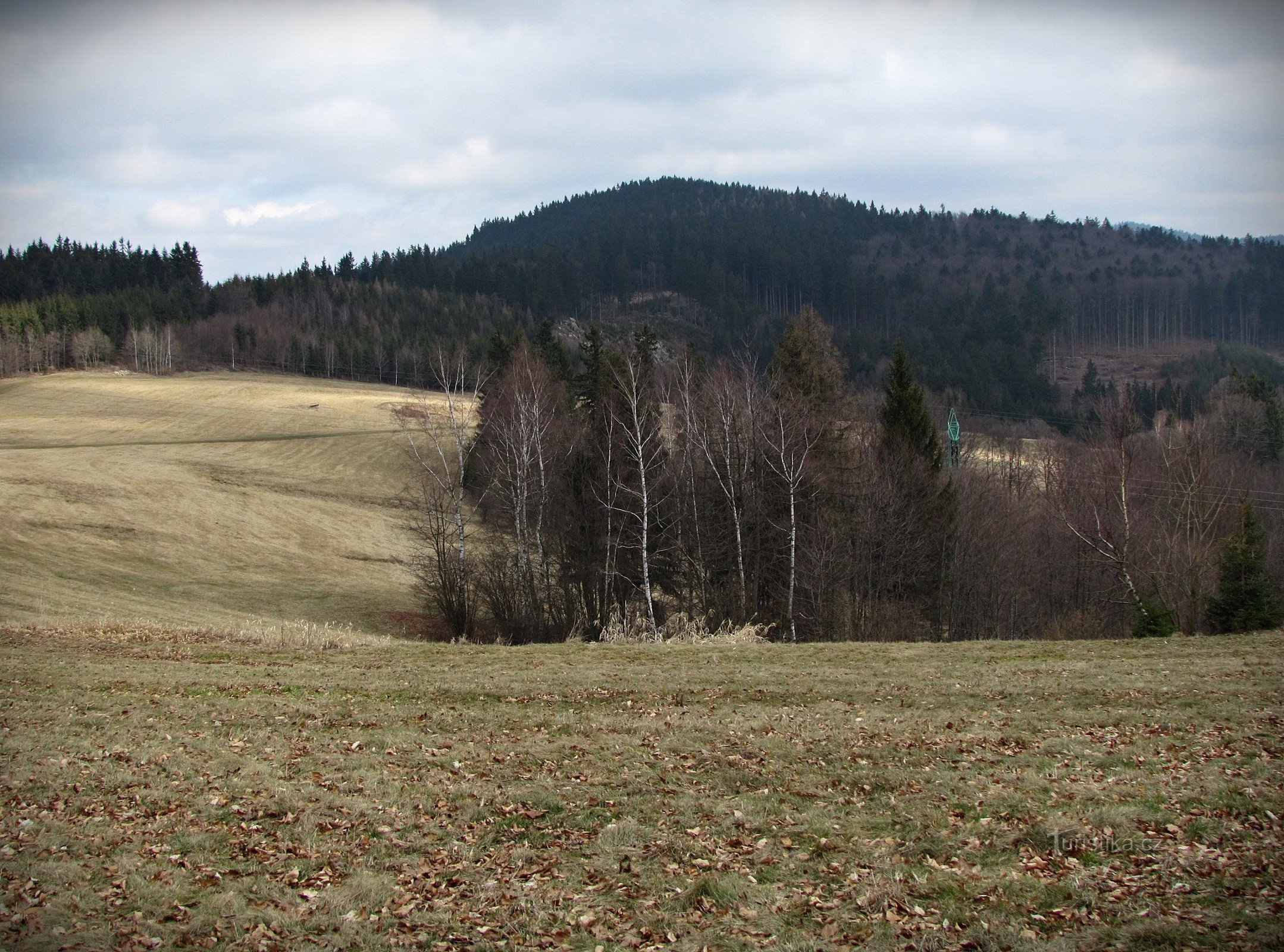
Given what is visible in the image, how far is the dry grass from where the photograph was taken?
782 cm

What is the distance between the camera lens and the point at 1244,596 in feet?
77.9

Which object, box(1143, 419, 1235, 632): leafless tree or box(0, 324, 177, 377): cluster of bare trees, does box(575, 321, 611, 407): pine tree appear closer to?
box(1143, 419, 1235, 632): leafless tree

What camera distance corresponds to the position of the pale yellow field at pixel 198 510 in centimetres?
3606

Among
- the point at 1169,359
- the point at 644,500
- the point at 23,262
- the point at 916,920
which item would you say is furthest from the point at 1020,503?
the point at 23,262

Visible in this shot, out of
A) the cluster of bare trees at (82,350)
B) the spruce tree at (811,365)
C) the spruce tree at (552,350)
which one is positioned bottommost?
the spruce tree at (811,365)

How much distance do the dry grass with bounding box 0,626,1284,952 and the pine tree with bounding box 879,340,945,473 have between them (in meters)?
23.6

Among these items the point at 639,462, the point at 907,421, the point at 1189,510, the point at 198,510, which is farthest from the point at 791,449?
the point at 198,510

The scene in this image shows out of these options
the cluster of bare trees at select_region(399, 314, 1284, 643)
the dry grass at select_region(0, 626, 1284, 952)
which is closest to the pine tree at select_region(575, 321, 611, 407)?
the cluster of bare trees at select_region(399, 314, 1284, 643)

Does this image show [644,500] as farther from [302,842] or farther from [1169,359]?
[1169,359]

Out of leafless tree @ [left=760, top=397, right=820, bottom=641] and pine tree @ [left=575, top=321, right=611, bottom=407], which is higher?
pine tree @ [left=575, top=321, right=611, bottom=407]

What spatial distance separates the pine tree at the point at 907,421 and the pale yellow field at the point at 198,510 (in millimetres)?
23559

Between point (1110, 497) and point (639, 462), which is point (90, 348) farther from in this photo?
point (1110, 497)

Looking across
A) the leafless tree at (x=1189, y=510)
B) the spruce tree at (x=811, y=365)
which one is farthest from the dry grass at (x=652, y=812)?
the spruce tree at (x=811, y=365)

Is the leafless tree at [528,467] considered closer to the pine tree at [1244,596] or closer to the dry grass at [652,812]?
the dry grass at [652,812]
